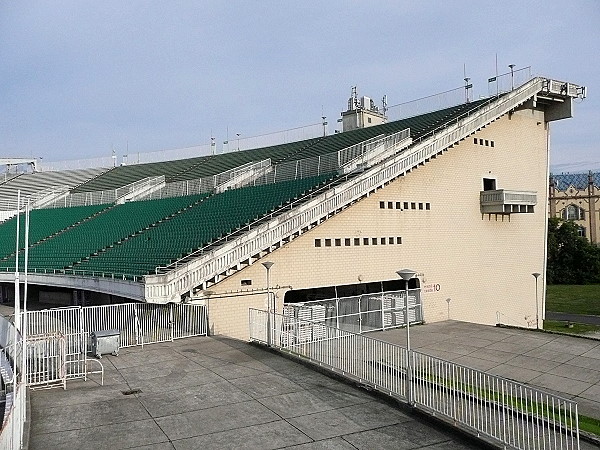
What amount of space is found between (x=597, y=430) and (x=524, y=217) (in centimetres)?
2181

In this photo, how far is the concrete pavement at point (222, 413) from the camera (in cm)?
843

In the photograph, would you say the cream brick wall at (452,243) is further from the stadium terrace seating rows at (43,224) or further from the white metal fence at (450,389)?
the stadium terrace seating rows at (43,224)

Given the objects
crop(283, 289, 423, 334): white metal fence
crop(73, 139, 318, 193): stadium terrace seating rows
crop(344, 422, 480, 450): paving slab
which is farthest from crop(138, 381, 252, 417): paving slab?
crop(73, 139, 318, 193): stadium terrace seating rows

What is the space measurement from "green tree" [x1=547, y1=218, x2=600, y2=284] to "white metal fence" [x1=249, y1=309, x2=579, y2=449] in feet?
185

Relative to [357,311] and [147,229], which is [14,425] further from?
[147,229]

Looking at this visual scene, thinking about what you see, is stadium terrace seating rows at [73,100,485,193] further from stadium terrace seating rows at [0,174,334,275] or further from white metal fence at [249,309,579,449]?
white metal fence at [249,309,579,449]

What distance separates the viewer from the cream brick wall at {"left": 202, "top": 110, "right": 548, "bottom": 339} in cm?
2072

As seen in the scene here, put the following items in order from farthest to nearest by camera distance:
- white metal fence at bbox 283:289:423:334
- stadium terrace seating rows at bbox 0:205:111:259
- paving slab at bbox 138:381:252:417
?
1. stadium terrace seating rows at bbox 0:205:111:259
2. white metal fence at bbox 283:289:423:334
3. paving slab at bbox 138:381:252:417

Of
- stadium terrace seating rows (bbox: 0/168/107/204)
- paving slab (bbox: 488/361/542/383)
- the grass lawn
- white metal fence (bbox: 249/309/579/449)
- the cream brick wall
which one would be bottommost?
the grass lawn

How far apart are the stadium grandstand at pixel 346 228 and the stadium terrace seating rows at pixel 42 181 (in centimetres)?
969

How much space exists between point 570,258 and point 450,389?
198 feet

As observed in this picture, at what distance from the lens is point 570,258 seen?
62000mm

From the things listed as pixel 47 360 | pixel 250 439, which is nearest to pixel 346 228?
pixel 47 360

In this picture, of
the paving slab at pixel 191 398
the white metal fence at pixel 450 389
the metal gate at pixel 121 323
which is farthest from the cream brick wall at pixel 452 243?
the paving slab at pixel 191 398
